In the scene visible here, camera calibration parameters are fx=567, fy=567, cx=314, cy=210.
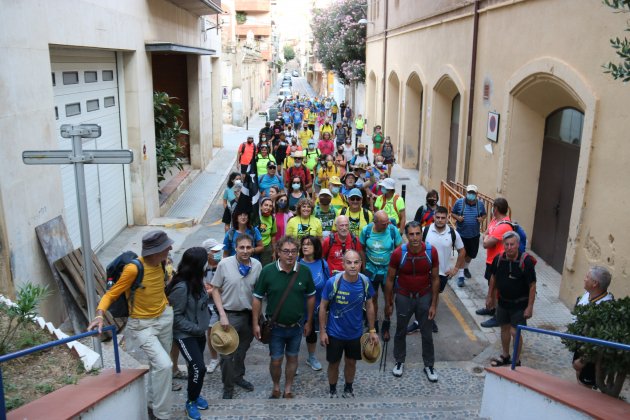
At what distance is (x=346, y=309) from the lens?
17.1ft

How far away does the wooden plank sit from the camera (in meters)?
7.09

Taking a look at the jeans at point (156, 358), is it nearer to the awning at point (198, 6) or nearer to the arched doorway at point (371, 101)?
the awning at point (198, 6)

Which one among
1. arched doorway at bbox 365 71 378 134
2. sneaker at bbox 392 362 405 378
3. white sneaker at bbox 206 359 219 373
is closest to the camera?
sneaker at bbox 392 362 405 378

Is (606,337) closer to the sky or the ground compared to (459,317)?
closer to the sky

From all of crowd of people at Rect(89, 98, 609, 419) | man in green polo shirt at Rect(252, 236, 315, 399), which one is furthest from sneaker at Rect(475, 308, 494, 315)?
man in green polo shirt at Rect(252, 236, 315, 399)

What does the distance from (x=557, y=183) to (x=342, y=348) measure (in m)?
6.25

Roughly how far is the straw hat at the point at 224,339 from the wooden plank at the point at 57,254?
2.93m

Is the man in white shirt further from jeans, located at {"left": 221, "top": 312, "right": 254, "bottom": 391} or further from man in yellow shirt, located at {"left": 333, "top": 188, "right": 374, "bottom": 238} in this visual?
jeans, located at {"left": 221, "top": 312, "right": 254, "bottom": 391}

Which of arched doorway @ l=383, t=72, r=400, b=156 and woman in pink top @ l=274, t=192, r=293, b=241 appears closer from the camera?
woman in pink top @ l=274, t=192, r=293, b=241

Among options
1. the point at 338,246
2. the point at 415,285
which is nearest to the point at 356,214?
the point at 338,246

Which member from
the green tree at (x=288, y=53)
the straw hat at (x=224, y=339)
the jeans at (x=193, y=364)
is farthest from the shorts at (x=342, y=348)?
the green tree at (x=288, y=53)

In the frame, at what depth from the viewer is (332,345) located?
5383 mm

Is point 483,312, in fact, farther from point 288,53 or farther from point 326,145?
point 288,53

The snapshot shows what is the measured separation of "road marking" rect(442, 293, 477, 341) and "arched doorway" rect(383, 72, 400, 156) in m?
15.1
